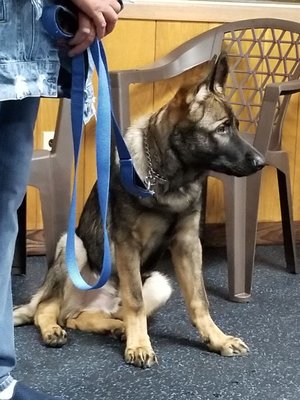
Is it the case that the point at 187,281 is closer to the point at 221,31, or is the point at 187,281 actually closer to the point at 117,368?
the point at 117,368

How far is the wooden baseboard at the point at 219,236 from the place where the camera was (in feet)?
9.35

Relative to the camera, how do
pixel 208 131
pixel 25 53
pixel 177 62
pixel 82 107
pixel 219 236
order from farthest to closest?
pixel 219 236 → pixel 177 62 → pixel 208 131 → pixel 82 107 → pixel 25 53

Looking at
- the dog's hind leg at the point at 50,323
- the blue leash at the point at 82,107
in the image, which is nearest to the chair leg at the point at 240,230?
the dog's hind leg at the point at 50,323

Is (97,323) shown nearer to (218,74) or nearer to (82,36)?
(218,74)

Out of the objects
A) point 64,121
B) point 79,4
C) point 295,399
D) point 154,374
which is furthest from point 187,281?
point 79,4

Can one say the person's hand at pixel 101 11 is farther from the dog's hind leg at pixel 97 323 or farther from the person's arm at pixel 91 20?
the dog's hind leg at pixel 97 323

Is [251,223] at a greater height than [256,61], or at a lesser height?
lesser

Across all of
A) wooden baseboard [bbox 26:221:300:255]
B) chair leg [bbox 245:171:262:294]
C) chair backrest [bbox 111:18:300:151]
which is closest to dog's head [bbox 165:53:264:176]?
chair leg [bbox 245:171:262:294]

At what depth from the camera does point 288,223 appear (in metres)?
2.78

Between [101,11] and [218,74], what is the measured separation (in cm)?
80

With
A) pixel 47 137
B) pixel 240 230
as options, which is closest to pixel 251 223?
pixel 240 230

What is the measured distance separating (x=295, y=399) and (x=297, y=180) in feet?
4.95

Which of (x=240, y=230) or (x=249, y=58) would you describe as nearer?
(x=240, y=230)

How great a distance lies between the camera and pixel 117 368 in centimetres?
189
